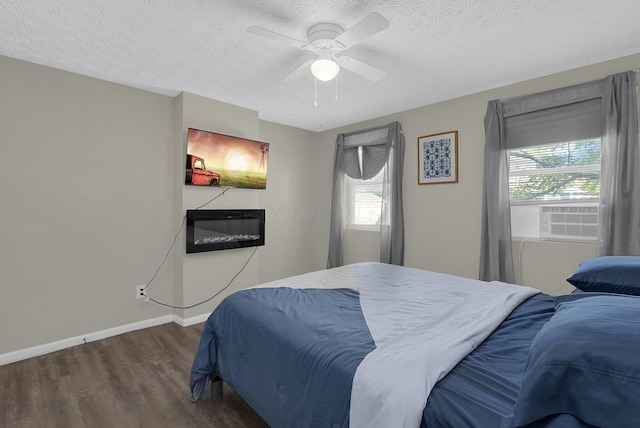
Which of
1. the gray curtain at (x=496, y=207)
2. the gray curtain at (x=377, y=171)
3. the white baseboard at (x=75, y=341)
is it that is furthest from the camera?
the gray curtain at (x=377, y=171)

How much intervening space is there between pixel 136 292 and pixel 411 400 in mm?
3104

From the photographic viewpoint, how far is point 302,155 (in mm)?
4840

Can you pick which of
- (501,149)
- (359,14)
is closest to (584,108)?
(501,149)

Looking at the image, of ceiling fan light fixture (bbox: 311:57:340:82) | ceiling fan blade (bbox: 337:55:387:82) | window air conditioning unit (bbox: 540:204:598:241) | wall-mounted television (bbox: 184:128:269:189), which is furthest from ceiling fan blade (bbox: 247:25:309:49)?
window air conditioning unit (bbox: 540:204:598:241)

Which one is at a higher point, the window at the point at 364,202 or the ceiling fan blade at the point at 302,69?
the ceiling fan blade at the point at 302,69

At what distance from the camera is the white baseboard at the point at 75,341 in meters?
2.51

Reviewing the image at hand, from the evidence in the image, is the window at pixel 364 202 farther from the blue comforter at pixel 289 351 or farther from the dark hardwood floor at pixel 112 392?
the dark hardwood floor at pixel 112 392

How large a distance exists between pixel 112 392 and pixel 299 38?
2.79 m

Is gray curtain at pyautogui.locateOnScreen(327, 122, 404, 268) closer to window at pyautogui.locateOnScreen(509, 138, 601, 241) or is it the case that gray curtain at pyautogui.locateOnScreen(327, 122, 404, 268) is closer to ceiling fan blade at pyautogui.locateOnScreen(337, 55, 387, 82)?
window at pyautogui.locateOnScreen(509, 138, 601, 241)

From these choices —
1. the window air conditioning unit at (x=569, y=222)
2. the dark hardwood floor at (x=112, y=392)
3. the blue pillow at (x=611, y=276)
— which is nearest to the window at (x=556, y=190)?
the window air conditioning unit at (x=569, y=222)

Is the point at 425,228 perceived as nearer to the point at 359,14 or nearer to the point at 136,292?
the point at 359,14

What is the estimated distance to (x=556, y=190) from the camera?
114 inches

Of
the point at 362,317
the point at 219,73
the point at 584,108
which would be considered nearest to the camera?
the point at 362,317

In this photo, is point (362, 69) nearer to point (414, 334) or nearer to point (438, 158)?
point (438, 158)
